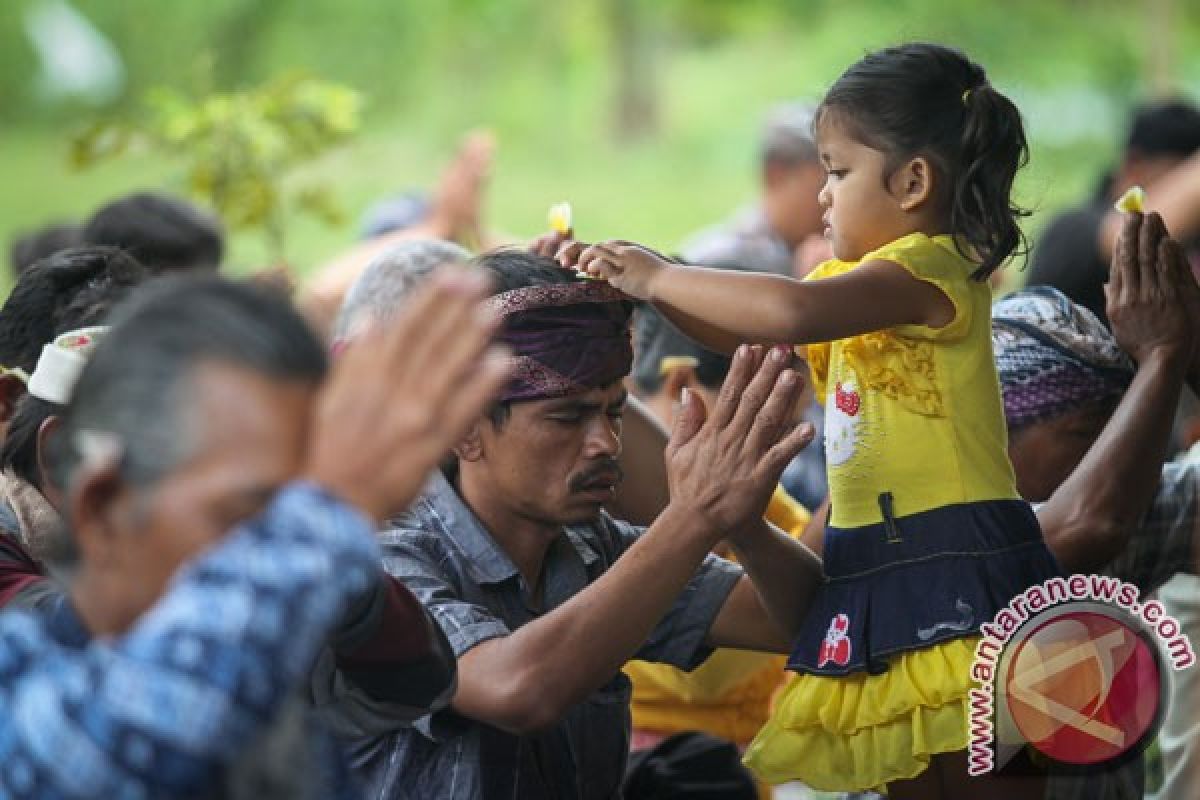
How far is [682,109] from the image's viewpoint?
1007cm

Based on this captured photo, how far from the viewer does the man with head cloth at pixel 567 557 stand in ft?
7.55

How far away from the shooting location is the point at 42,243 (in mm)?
5625

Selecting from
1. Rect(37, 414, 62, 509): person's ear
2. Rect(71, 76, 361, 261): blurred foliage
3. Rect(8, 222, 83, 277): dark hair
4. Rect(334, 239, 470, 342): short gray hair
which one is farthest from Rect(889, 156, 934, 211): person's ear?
Rect(8, 222, 83, 277): dark hair

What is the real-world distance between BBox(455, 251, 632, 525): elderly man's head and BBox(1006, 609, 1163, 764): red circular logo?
0.68 meters

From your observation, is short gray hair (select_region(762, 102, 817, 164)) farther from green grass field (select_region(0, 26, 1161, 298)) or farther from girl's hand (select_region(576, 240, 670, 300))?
girl's hand (select_region(576, 240, 670, 300))

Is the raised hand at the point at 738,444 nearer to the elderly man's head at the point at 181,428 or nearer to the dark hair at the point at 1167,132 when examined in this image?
the elderly man's head at the point at 181,428

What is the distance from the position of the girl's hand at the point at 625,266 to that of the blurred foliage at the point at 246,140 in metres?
2.91

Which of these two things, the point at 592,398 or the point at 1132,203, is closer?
the point at 592,398

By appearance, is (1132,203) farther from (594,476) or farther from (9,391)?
(9,391)

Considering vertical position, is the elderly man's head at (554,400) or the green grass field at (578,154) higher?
the elderly man's head at (554,400)

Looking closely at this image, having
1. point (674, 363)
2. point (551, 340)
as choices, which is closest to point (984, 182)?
point (551, 340)

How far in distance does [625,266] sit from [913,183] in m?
0.47

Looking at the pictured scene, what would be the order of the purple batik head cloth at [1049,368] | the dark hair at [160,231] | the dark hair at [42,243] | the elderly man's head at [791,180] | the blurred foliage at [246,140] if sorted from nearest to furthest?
the purple batik head cloth at [1049,368], the dark hair at [160,231], the blurred foliage at [246,140], the dark hair at [42,243], the elderly man's head at [791,180]

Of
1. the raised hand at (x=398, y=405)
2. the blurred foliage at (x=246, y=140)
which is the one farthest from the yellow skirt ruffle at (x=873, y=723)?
the blurred foliage at (x=246, y=140)
